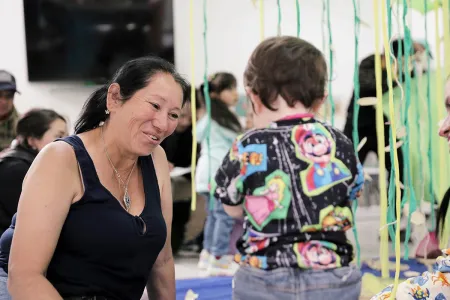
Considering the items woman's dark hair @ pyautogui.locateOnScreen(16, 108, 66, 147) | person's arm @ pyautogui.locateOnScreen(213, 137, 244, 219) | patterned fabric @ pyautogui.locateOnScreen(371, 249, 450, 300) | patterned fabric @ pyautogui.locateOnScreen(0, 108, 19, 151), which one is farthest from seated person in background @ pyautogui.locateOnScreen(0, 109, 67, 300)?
patterned fabric @ pyautogui.locateOnScreen(371, 249, 450, 300)

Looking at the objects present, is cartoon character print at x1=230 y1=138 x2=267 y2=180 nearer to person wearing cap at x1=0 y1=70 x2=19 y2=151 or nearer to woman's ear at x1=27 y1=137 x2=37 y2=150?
woman's ear at x1=27 y1=137 x2=37 y2=150

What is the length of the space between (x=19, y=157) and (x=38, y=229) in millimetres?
969

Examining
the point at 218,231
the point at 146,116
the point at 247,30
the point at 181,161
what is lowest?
the point at 218,231

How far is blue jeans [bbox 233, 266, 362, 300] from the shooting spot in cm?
128

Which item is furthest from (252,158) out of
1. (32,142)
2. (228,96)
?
(228,96)

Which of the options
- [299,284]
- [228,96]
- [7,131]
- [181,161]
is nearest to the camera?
[299,284]

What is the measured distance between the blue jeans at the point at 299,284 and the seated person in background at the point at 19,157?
60 cm

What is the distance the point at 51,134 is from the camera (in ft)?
7.65

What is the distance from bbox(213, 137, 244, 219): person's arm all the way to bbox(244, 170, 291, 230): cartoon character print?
0.05m

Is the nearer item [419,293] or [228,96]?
[419,293]

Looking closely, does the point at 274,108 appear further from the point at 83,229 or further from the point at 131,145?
the point at 83,229

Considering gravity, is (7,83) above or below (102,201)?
above

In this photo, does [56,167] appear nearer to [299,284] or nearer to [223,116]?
[299,284]

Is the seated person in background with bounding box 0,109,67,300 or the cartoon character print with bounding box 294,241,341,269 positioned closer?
the cartoon character print with bounding box 294,241,341,269
